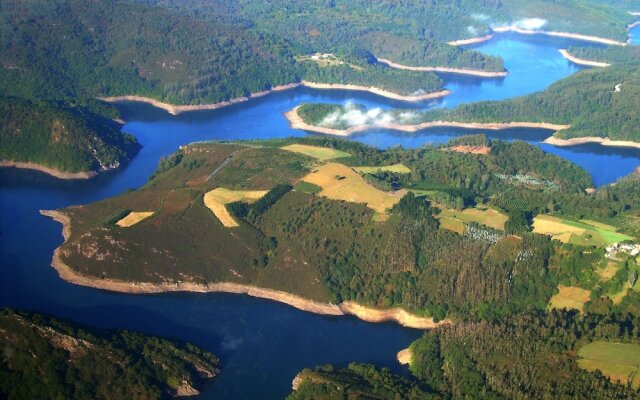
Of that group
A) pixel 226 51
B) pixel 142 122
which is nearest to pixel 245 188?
pixel 142 122

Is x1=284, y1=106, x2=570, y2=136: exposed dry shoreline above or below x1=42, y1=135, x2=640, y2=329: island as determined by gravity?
below

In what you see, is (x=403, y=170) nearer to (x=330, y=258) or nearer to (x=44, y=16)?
(x=330, y=258)

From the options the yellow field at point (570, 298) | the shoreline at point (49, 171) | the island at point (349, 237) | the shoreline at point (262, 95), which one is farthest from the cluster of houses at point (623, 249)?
the shoreline at point (262, 95)

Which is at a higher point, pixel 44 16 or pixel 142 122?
pixel 44 16

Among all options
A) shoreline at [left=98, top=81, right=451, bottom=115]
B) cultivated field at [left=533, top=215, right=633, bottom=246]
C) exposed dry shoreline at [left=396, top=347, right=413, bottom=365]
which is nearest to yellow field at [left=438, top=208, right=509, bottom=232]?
cultivated field at [left=533, top=215, right=633, bottom=246]

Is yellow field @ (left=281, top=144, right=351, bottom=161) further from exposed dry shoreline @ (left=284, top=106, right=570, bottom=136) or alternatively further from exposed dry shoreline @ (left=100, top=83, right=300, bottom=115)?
exposed dry shoreline @ (left=100, top=83, right=300, bottom=115)
